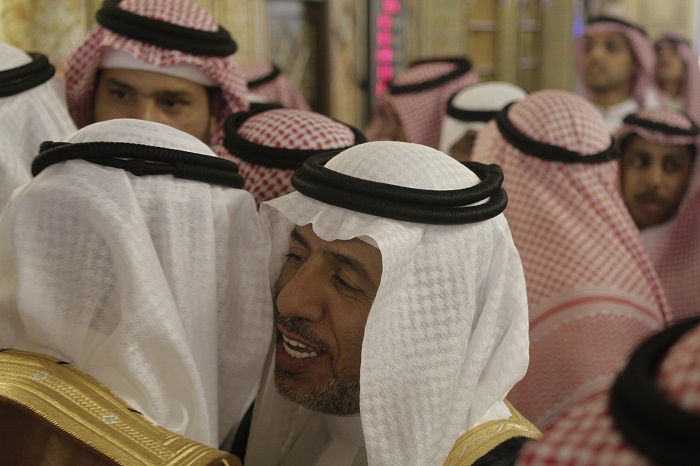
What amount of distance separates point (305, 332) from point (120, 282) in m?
0.38

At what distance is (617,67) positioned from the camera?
24.0 feet

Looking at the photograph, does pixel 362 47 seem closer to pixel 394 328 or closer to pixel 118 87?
pixel 118 87

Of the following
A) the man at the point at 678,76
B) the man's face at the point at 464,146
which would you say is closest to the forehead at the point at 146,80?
the man's face at the point at 464,146

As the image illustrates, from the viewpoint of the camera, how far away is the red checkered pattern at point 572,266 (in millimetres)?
2869

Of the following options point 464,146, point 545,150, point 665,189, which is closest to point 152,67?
point 545,150

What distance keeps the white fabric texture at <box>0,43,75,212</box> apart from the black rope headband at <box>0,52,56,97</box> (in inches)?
0.8

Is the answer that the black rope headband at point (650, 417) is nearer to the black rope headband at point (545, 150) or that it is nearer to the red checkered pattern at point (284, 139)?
the red checkered pattern at point (284, 139)

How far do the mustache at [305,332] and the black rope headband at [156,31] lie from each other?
1.49 m

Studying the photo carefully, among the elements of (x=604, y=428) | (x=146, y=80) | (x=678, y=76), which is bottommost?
(x=678, y=76)

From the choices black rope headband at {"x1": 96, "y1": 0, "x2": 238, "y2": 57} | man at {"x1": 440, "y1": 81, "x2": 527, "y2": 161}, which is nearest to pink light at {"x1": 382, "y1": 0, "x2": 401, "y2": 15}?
man at {"x1": 440, "y1": 81, "x2": 527, "y2": 161}

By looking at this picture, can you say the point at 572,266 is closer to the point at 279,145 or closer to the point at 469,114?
the point at 279,145

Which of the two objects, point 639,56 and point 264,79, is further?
point 639,56

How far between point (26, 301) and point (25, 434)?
0.26 m

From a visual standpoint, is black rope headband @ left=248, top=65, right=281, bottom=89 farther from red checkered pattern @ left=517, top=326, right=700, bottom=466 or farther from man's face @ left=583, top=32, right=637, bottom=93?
red checkered pattern @ left=517, top=326, right=700, bottom=466
